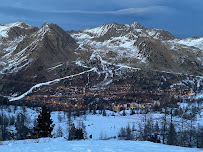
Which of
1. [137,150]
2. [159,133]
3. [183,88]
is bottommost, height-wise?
[159,133]

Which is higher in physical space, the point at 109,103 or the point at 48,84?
the point at 48,84

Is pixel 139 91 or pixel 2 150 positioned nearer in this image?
pixel 2 150

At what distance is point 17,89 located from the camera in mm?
180750

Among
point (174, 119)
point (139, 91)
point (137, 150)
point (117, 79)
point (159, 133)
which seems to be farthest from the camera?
point (117, 79)

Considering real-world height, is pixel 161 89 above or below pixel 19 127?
above

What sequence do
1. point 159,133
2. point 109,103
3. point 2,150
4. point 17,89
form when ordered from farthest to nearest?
point 17,89, point 109,103, point 159,133, point 2,150

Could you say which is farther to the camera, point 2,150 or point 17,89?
point 17,89

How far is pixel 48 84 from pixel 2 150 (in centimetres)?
17889

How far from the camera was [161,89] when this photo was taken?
175m

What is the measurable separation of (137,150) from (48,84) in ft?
591

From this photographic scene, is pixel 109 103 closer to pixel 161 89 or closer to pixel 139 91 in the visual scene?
pixel 139 91

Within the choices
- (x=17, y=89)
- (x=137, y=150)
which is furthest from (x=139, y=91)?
(x=137, y=150)

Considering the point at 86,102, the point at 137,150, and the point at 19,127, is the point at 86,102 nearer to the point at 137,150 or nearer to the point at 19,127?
the point at 19,127

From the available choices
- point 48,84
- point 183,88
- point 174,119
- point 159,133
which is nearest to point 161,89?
point 183,88
